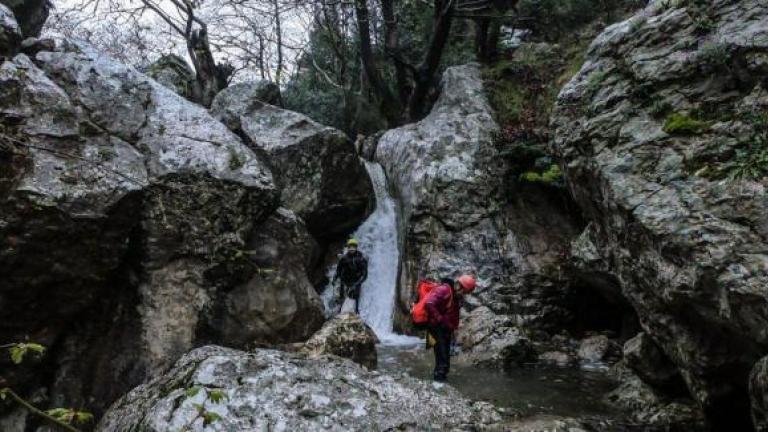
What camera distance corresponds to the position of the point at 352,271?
12.9m

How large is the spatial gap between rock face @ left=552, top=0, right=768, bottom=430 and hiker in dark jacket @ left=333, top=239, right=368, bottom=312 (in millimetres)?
5612

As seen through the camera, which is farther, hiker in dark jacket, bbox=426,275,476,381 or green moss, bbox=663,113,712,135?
hiker in dark jacket, bbox=426,275,476,381

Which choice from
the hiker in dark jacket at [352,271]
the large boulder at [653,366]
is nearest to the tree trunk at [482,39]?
the hiker in dark jacket at [352,271]

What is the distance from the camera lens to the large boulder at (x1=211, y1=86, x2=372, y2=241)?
14500 mm

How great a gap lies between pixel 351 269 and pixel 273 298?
14.4 feet

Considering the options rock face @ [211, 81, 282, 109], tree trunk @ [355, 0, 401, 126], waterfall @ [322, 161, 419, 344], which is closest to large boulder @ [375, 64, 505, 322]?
waterfall @ [322, 161, 419, 344]

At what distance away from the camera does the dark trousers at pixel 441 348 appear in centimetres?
788

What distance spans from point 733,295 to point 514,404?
3336mm

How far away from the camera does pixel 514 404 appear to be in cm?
737

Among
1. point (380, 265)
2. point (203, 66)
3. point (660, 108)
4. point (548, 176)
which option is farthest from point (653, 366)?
point (203, 66)

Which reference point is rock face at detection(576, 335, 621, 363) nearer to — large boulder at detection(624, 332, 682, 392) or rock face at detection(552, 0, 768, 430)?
large boulder at detection(624, 332, 682, 392)

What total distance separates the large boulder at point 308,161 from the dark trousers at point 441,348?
736cm

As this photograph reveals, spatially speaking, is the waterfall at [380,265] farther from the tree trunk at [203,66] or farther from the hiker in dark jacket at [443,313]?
the tree trunk at [203,66]

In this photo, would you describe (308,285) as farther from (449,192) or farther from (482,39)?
(482,39)
